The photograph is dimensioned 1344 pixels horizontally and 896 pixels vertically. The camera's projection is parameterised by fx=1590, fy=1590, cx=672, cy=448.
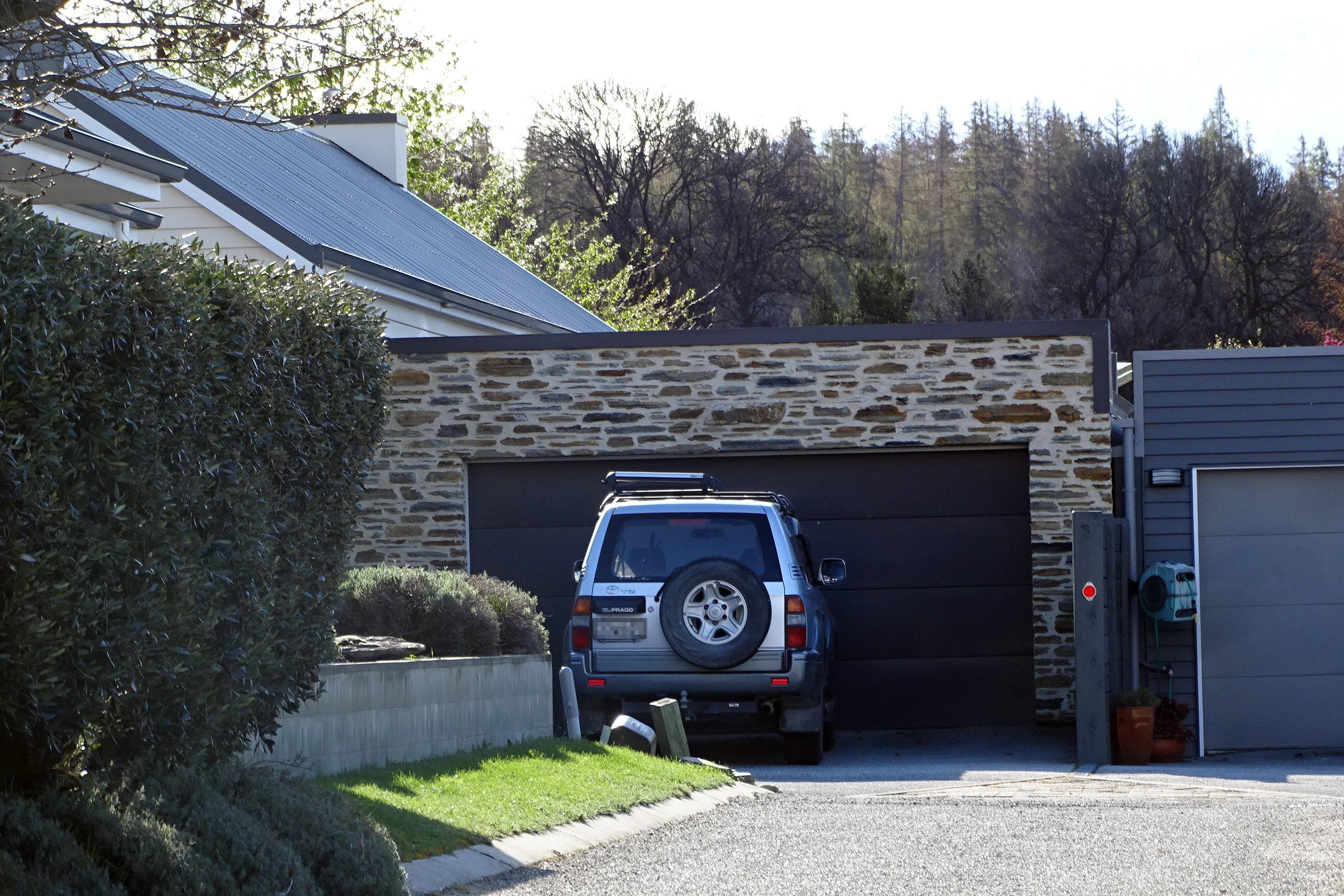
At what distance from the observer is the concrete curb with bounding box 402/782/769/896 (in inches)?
252

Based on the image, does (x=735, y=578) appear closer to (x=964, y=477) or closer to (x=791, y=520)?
(x=791, y=520)

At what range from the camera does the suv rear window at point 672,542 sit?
38.4ft

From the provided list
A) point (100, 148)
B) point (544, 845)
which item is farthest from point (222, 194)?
point (544, 845)

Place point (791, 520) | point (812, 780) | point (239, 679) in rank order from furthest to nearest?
point (791, 520) < point (812, 780) < point (239, 679)

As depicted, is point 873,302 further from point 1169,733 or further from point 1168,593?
point 1169,733

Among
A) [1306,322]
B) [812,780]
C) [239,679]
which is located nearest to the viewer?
[239,679]

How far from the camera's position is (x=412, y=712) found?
28.9 ft

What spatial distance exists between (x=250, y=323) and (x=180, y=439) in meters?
0.68

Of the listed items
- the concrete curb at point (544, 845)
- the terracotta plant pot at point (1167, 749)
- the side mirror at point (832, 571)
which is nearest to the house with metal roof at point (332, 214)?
the concrete curb at point (544, 845)

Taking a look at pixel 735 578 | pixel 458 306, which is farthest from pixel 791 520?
pixel 458 306

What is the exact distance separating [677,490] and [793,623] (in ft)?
7.19

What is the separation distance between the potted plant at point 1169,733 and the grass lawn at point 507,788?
4.94 meters

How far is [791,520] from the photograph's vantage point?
1266 centimetres

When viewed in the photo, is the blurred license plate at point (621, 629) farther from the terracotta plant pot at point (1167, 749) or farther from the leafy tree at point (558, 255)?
the leafy tree at point (558, 255)
